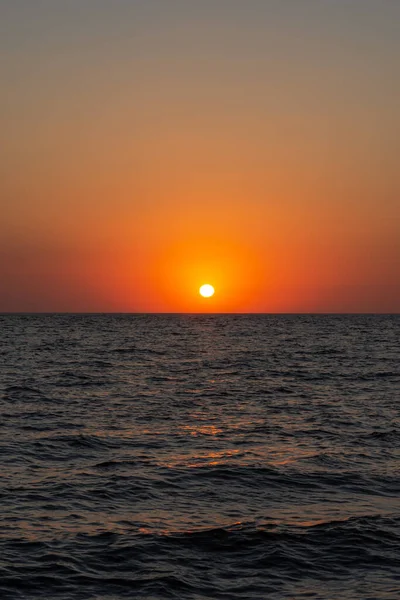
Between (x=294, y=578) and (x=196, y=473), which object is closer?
(x=294, y=578)

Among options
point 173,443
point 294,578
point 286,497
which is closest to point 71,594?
point 294,578

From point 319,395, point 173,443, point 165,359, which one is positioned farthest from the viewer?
point 165,359

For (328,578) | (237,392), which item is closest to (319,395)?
(237,392)

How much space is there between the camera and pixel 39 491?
715 inches

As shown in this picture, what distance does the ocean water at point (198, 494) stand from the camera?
42.2ft

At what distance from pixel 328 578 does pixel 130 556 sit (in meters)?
3.91

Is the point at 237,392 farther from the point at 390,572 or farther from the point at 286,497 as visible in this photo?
the point at 390,572

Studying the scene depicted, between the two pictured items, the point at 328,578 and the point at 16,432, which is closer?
the point at 328,578

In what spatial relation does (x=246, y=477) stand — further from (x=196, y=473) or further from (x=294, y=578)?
(x=294, y=578)

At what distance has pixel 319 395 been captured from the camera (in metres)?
38.5

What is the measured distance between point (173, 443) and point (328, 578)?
12.1 m

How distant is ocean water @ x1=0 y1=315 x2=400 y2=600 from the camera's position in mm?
12867

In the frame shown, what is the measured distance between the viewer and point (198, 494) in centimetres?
1831

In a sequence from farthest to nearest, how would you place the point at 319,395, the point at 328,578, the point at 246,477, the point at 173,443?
the point at 319,395
the point at 173,443
the point at 246,477
the point at 328,578
